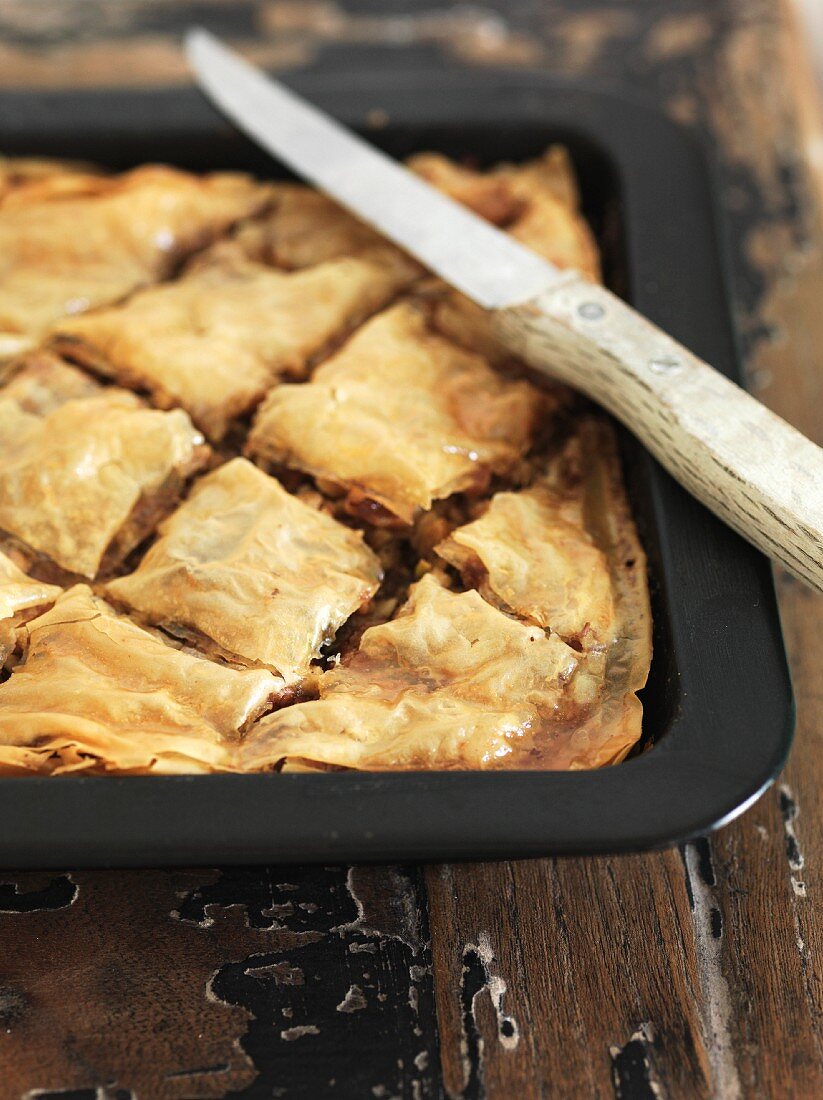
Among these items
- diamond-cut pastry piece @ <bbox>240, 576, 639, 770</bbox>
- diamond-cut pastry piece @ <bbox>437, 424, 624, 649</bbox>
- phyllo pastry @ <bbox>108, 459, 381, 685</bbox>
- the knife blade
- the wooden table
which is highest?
the knife blade

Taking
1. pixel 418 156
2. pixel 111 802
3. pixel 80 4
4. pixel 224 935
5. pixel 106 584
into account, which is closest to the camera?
pixel 111 802

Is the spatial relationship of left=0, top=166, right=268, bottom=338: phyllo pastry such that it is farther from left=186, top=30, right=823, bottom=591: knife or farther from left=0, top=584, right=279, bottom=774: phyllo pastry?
left=0, top=584, right=279, bottom=774: phyllo pastry

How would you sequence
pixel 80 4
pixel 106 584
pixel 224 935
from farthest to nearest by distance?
pixel 80 4 → pixel 106 584 → pixel 224 935

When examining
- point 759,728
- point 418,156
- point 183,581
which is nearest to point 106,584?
point 183,581

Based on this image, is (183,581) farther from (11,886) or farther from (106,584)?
(11,886)

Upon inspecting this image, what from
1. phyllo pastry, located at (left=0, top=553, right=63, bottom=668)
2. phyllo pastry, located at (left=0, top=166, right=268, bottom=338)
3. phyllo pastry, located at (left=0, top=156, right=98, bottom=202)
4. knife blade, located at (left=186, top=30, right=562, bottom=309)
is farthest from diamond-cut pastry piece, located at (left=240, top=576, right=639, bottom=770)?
phyllo pastry, located at (left=0, top=156, right=98, bottom=202)

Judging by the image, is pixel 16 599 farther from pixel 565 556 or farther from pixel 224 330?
pixel 565 556

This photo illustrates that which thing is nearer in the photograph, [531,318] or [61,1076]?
[61,1076]
